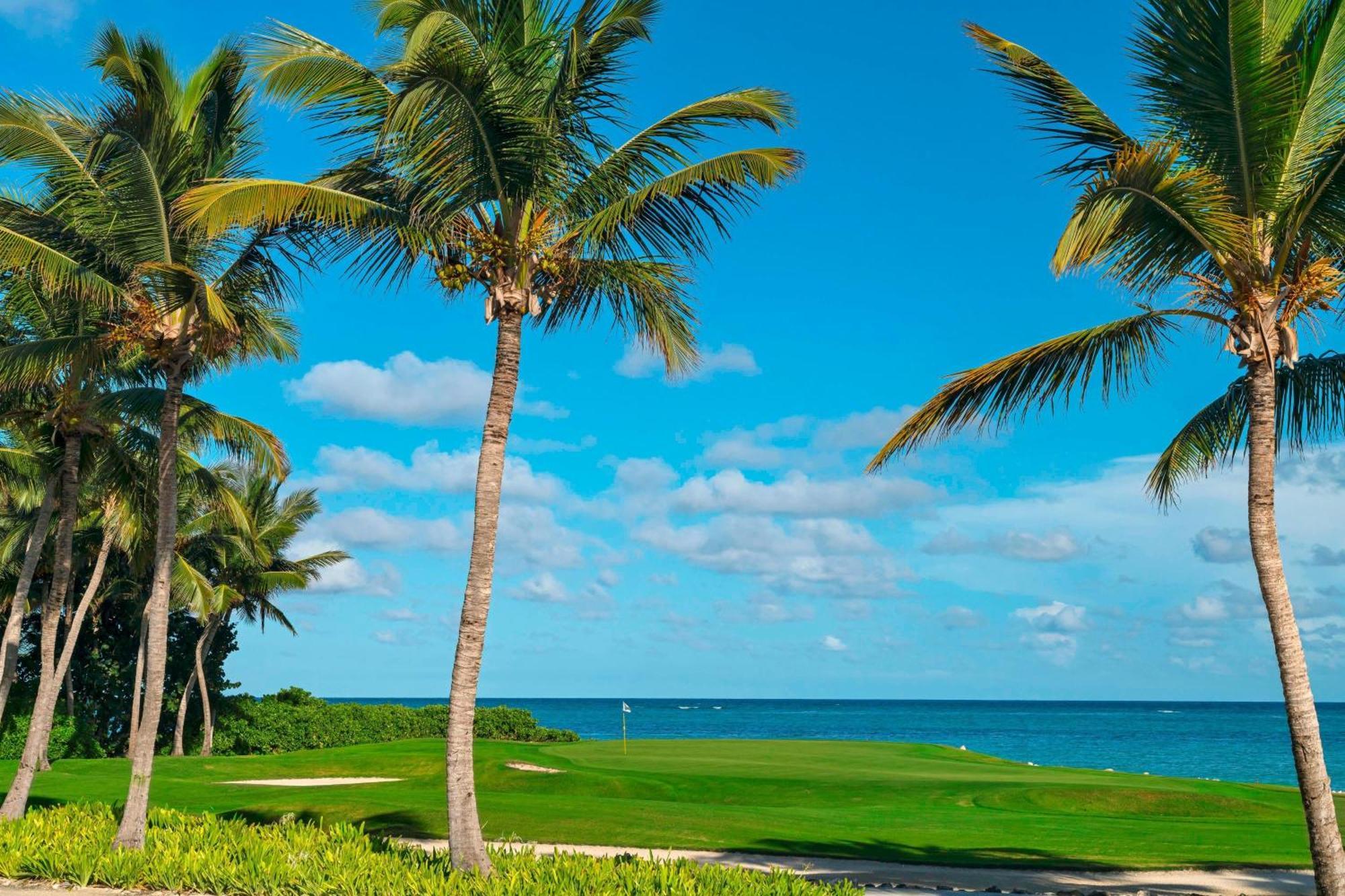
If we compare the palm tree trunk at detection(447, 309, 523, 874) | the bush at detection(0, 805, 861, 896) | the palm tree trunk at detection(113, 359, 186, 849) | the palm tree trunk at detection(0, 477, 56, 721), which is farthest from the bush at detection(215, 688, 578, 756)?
the palm tree trunk at detection(447, 309, 523, 874)

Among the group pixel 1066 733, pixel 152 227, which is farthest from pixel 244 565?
pixel 1066 733

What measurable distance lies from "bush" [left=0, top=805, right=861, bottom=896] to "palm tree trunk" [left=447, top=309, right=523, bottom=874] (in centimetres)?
39

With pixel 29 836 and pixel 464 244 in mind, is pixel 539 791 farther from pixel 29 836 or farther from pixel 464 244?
pixel 464 244

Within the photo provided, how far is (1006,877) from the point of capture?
14.6 meters

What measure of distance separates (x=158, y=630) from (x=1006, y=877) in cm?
1120

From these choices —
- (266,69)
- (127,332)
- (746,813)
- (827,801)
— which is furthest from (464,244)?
(827,801)

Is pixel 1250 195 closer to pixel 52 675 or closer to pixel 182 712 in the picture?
pixel 52 675

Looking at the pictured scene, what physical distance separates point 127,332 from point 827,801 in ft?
62.2

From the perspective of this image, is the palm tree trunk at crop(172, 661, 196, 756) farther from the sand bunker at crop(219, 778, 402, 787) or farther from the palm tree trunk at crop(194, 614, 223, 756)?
the sand bunker at crop(219, 778, 402, 787)

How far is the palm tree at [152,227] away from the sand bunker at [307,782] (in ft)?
40.9

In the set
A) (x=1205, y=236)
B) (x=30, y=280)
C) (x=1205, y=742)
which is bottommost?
(x=1205, y=742)

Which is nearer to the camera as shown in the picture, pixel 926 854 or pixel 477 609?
pixel 477 609

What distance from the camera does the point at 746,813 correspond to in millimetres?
20938

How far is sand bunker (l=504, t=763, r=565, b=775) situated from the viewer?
27688mm
